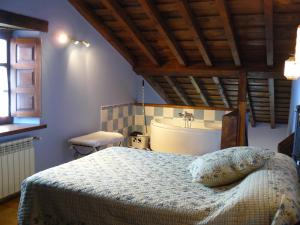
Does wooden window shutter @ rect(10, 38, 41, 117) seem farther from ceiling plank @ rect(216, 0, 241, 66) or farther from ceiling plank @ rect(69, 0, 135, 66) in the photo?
ceiling plank @ rect(216, 0, 241, 66)

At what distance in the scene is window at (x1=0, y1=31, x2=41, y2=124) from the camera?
3463 mm

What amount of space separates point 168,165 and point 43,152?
1.67 metres

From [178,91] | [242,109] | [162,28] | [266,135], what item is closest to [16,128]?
[162,28]

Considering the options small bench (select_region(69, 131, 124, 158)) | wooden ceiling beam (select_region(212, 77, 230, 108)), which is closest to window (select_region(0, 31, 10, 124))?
small bench (select_region(69, 131, 124, 158))

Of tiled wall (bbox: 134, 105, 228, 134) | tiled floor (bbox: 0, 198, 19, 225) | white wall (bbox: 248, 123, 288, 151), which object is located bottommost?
tiled floor (bbox: 0, 198, 19, 225)

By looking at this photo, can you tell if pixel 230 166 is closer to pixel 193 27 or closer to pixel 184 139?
pixel 193 27

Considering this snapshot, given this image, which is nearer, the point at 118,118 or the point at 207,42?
the point at 207,42

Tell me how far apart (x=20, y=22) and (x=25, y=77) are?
2.05 ft

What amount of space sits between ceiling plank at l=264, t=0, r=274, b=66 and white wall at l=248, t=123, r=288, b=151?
229 cm

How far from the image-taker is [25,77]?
11.6ft

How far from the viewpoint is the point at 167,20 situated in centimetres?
413

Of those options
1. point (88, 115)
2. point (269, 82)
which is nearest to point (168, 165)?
point (88, 115)

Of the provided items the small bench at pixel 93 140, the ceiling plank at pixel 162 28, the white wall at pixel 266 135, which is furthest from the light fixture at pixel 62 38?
Answer: the white wall at pixel 266 135

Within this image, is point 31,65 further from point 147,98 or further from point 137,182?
point 147,98
